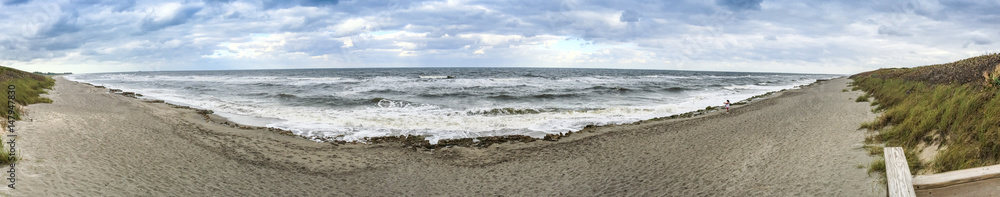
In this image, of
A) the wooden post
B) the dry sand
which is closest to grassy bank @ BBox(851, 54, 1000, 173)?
the dry sand

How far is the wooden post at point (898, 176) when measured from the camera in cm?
297

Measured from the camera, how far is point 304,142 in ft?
41.0

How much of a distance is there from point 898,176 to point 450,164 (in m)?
8.11

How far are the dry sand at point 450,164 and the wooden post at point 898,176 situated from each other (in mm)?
3614

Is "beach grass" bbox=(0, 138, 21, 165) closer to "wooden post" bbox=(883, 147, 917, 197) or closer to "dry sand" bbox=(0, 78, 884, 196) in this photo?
"dry sand" bbox=(0, 78, 884, 196)

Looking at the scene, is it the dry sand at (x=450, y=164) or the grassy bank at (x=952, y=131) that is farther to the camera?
the dry sand at (x=450, y=164)

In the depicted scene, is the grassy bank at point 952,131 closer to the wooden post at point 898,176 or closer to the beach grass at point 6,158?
the wooden post at point 898,176

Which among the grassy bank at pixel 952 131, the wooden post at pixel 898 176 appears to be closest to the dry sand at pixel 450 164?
the grassy bank at pixel 952 131

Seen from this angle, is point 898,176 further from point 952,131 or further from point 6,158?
A: point 6,158

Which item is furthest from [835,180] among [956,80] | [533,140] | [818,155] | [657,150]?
[956,80]

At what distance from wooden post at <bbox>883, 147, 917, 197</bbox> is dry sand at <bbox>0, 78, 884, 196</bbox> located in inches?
142

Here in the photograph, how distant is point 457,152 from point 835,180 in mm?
7913

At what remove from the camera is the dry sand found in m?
7.39

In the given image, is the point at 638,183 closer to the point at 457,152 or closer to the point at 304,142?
the point at 457,152
